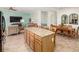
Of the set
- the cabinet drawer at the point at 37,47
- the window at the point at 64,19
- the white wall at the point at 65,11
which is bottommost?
the cabinet drawer at the point at 37,47

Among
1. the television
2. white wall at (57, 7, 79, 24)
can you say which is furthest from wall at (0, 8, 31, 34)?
white wall at (57, 7, 79, 24)

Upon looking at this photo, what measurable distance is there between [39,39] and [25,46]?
32 cm

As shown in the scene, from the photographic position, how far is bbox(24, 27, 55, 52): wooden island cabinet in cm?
159

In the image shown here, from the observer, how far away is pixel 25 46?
1.70 meters

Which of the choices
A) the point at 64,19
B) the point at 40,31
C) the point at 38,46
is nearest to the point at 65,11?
the point at 64,19

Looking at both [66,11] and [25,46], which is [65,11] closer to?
[66,11]

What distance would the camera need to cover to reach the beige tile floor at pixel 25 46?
1614 mm

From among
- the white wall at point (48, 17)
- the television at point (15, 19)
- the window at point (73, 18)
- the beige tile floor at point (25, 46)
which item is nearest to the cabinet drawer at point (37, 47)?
the beige tile floor at point (25, 46)

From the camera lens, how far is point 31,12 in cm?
163

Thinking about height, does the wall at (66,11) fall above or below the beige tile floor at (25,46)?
above

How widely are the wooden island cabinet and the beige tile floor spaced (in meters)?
0.10

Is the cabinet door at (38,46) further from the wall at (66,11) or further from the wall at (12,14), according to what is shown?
the wall at (66,11)

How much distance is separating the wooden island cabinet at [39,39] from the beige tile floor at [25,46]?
97mm
